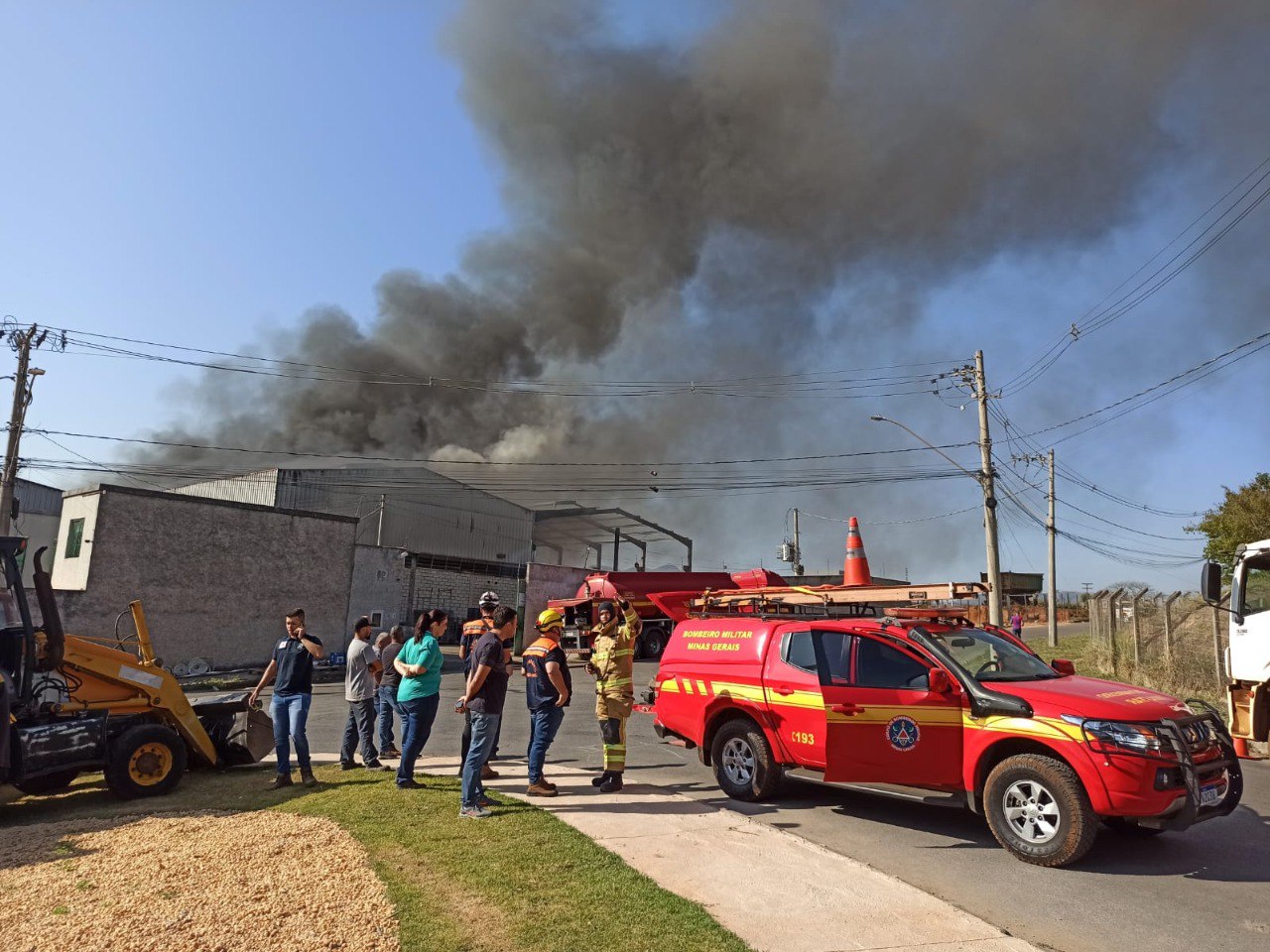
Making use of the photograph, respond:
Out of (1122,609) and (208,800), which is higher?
(1122,609)

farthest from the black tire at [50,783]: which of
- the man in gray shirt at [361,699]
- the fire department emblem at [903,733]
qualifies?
the fire department emblem at [903,733]

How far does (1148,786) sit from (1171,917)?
80 cm

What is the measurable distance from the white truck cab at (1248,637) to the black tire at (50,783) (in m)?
10.9

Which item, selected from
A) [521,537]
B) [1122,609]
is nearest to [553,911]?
[1122,609]

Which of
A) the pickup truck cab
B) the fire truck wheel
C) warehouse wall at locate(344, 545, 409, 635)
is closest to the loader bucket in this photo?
the pickup truck cab

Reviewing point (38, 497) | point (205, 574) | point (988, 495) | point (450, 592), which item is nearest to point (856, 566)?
point (988, 495)

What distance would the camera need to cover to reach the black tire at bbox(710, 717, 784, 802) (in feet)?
22.7

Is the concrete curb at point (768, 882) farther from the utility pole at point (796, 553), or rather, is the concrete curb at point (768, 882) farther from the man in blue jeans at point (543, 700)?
the utility pole at point (796, 553)

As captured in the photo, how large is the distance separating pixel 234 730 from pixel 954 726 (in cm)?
693

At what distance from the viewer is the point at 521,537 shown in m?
39.8

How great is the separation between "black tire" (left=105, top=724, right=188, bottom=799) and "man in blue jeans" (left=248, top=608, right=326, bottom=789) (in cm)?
85

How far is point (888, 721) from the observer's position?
6.16 m

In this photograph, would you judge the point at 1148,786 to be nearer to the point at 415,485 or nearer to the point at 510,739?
the point at 510,739

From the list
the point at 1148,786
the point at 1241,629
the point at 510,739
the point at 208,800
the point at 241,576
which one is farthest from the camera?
the point at 241,576
